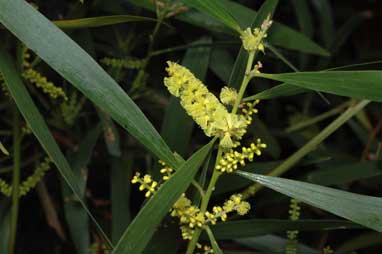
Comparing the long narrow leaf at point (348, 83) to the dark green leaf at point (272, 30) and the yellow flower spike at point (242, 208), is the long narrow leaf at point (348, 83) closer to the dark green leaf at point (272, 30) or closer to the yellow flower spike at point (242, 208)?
the yellow flower spike at point (242, 208)

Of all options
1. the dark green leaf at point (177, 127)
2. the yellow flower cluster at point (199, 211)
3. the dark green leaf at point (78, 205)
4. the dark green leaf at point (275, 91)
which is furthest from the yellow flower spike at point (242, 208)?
the dark green leaf at point (78, 205)

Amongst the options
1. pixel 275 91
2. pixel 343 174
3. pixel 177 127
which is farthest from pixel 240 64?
pixel 343 174

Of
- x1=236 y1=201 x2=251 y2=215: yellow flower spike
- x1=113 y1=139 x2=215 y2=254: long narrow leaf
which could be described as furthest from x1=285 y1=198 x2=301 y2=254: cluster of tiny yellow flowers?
x1=113 y1=139 x2=215 y2=254: long narrow leaf

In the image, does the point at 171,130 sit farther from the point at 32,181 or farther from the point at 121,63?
the point at 32,181

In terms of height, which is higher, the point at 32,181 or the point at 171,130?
the point at 171,130

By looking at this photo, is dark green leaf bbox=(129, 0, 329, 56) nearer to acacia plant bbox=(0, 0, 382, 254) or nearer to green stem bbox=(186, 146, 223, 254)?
acacia plant bbox=(0, 0, 382, 254)

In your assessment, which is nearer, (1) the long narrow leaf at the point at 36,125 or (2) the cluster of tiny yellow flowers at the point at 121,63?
(1) the long narrow leaf at the point at 36,125

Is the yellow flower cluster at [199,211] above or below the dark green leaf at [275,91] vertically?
below
